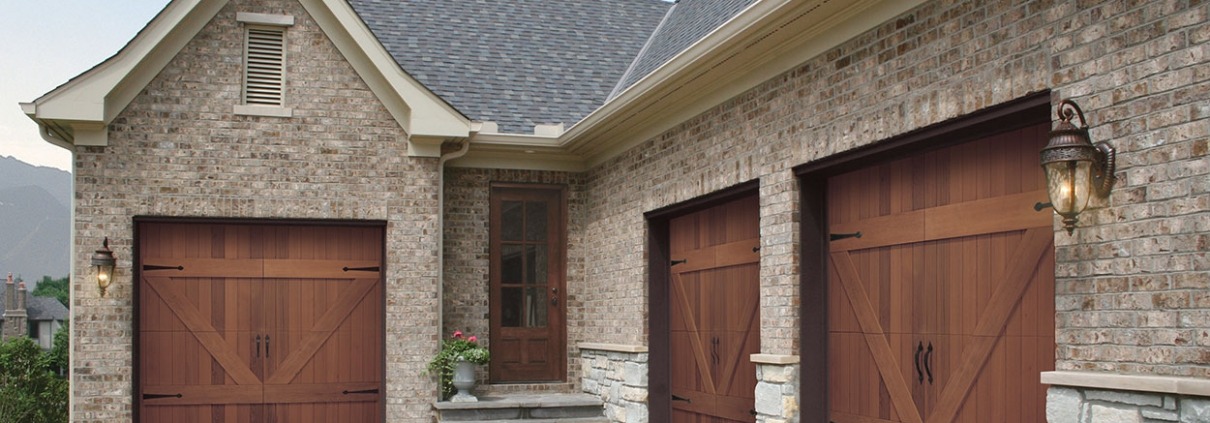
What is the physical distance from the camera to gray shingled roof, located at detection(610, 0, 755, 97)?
11.7 metres

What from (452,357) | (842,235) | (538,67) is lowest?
(452,357)

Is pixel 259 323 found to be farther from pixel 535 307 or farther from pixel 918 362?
pixel 918 362

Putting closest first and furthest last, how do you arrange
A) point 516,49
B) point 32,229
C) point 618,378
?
point 618,378 < point 516,49 < point 32,229

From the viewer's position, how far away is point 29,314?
2781 inches

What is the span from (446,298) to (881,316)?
6160mm

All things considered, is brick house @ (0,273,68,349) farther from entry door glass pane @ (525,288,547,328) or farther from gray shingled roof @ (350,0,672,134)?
entry door glass pane @ (525,288,547,328)

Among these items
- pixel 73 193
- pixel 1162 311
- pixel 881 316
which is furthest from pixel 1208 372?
pixel 73 193

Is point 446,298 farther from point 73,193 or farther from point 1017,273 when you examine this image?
point 1017,273

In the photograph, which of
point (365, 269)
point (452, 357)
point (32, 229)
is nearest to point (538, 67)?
point (365, 269)

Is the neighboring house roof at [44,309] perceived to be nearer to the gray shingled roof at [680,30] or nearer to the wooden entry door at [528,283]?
the gray shingled roof at [680,30]

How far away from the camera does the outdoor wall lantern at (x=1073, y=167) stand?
4801 mm

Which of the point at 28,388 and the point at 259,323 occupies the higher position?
the point at 259,323

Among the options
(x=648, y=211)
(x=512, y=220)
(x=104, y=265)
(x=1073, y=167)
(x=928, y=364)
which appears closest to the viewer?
(x=1073, y=167)

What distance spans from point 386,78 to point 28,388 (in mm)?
8452
